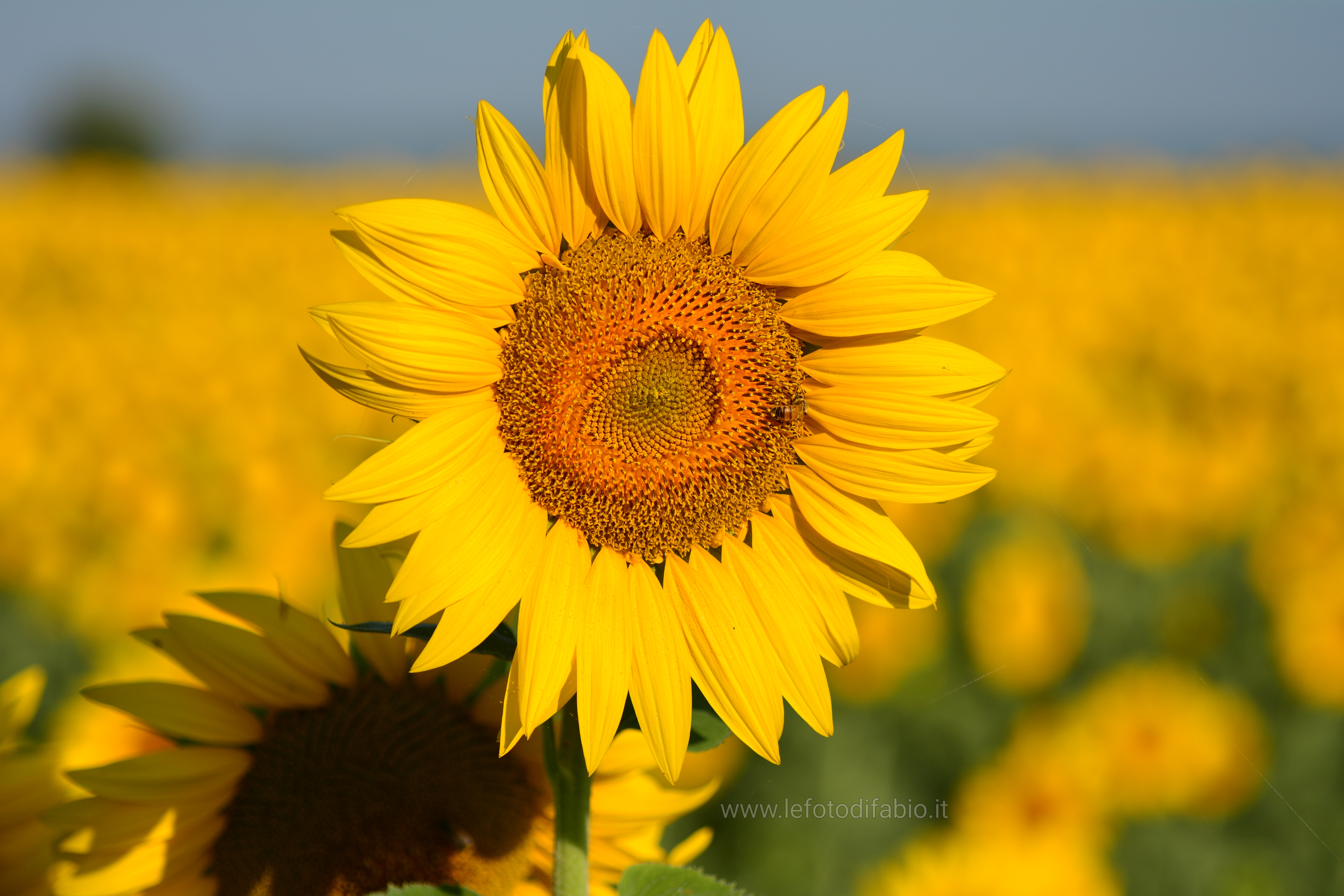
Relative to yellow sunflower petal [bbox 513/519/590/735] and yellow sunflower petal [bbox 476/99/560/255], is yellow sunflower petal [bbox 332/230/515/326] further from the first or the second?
yellow sunflower petal [bbox 513/519/590/735]

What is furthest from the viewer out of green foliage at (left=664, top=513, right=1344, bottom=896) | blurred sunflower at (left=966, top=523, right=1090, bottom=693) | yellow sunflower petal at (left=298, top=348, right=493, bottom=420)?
blurred sunflower at (left=966, top=523, right=1090, bottom=693)

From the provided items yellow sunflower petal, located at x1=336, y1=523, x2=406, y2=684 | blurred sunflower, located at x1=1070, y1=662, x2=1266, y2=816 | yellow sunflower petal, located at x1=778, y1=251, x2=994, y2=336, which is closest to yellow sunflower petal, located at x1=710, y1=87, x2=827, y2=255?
yellow sunflower petal, located at x1=778, y1=251, x2=994, y2=336

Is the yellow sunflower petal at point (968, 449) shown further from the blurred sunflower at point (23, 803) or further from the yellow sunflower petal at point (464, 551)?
the blurred sunflower at point (23, 803)

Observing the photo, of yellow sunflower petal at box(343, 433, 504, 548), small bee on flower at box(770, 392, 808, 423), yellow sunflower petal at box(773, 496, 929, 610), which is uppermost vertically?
small bee on flower at box(770, 392, 808, 423)

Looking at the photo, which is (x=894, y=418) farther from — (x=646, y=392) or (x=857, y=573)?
(x=646, y=392)

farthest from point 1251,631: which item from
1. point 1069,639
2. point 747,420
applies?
point 747,420

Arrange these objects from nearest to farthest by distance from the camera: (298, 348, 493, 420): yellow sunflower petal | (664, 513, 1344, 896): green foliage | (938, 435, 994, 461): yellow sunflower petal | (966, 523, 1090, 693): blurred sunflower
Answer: (298, 348, 493, 420): yellow sunflower petal < (938, 435, 994, 461): yellow sunflower petal < (664, 513, 1344, 896): green foliage < (966, 523, 1090, 693): blurred sunflower

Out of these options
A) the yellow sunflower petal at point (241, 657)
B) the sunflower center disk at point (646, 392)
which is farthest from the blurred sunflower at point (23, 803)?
the sunflower center disk at point (646, 392)
